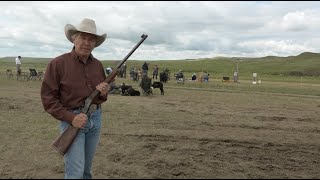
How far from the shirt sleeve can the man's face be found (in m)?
0.29

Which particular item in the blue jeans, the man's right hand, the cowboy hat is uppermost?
the cowboy hat

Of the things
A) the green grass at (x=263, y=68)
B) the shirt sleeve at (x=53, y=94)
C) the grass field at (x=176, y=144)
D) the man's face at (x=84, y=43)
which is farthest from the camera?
the green grass at (x=263, y=68)

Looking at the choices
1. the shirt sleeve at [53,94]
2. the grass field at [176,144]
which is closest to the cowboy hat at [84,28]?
the shirt sleeve at [53,94]

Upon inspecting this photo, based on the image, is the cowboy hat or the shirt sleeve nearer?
the shirt sleeve

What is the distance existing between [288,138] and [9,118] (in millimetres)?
7192

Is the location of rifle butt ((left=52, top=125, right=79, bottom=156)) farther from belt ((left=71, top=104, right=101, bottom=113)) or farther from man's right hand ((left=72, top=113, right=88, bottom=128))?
belt ((left=71, top=104, right=101, bottom=113))

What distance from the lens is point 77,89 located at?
14.7 ft

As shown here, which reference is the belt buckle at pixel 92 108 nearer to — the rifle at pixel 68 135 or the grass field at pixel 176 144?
the rifle at pixel 68 135

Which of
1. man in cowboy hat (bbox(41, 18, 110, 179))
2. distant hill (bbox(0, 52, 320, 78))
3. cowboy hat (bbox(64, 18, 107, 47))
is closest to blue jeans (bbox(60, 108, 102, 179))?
man in cowboy hat (bbox(41, 18, 110, 179))

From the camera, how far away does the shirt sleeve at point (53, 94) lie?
4383mm

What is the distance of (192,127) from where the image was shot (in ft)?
39.1

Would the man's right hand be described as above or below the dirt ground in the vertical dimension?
above

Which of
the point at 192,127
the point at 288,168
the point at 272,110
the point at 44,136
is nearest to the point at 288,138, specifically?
the point at 192,127

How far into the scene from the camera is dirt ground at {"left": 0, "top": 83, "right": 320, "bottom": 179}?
280 inches
